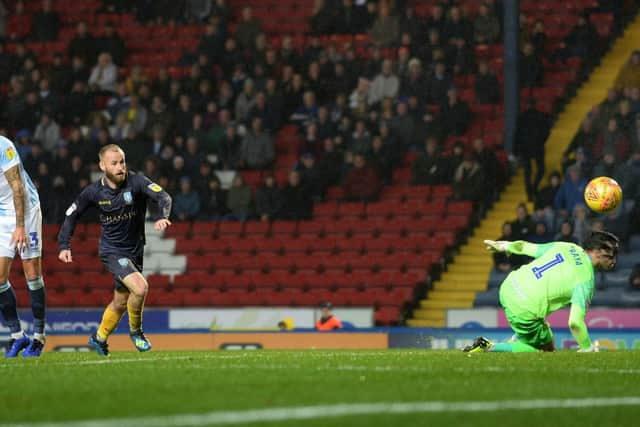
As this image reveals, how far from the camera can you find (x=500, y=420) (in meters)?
6.84

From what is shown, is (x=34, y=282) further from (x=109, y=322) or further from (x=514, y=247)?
(x=514, y=247)

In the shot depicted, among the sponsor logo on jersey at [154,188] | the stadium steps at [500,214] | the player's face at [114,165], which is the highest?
the player's face at [114,165]

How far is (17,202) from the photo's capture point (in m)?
12.1

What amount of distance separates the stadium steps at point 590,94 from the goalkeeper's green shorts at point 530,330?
1203 cm

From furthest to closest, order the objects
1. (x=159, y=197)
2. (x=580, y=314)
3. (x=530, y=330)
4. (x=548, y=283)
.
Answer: (x=530, y=330)
(x=159, y=197)
(x=548, y=283)
(x=580, y=314)

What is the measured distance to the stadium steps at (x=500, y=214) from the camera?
2342 centimetres

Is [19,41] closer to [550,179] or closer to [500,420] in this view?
[550,179]

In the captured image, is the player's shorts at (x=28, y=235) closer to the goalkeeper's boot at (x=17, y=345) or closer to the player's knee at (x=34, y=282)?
the player's knee at (x=34, y=282)

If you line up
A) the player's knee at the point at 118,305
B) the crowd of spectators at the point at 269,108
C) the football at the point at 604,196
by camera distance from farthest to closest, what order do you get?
the crowd of spectators at the point at 269,108, the football at the point at 604,196, the player's knee at the point at 118,305

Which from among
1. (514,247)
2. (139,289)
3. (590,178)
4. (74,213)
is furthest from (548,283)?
(590,178)

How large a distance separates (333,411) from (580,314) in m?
4.99

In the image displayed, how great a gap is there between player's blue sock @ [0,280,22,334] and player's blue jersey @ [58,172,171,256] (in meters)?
0.67

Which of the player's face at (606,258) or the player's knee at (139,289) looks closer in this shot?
the player's face at (606,258)

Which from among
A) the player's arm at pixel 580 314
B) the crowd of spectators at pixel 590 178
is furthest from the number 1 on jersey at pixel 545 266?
the crowd of spectators at pixel 590 178
